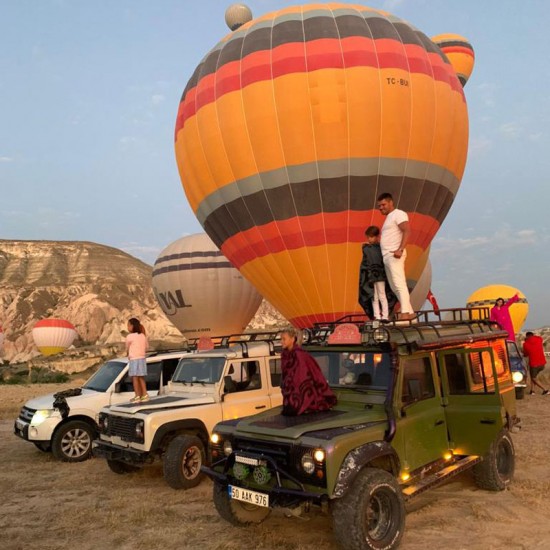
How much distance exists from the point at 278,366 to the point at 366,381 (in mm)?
3255

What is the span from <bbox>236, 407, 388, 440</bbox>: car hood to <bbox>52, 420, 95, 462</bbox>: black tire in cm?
537

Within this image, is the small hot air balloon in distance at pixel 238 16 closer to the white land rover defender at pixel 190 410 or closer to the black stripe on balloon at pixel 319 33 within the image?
the black stripe on balloon at pixel 319 33

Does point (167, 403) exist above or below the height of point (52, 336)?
below

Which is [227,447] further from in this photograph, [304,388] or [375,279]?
[375,279]

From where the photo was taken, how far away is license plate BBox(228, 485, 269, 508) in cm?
488

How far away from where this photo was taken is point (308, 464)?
15.6 feet

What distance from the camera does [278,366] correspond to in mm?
8945

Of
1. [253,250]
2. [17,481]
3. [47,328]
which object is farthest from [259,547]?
[47,328]

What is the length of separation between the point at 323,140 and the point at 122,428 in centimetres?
981

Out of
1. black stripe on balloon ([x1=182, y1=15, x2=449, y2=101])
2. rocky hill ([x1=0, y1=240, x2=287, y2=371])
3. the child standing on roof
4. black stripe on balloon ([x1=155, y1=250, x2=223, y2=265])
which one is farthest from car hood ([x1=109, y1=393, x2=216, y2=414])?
rocky hill ([x1=0, y1=240, x2=287, y2=371])

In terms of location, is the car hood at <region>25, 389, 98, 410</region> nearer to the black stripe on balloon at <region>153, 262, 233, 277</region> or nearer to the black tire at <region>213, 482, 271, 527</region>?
the black tire at <region>213, 482, 271, 527</region>

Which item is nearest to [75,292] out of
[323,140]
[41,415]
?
[323,140]

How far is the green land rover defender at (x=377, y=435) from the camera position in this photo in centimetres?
475

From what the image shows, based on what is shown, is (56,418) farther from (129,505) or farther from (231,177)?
(231,177)
